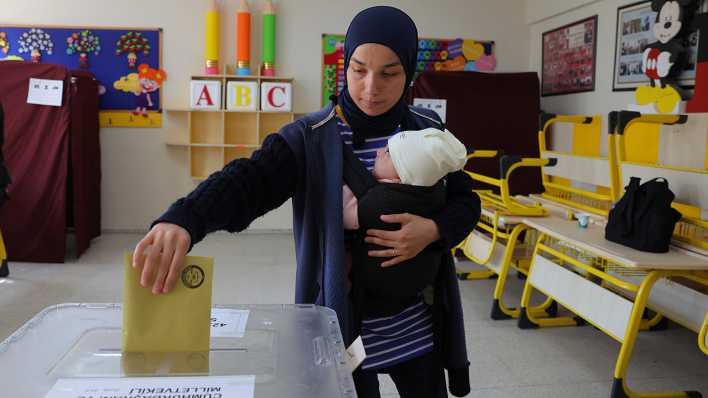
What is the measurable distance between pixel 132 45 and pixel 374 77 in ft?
16.2

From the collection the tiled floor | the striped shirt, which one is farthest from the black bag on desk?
the striped shirt

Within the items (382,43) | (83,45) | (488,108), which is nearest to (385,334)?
(382,43)

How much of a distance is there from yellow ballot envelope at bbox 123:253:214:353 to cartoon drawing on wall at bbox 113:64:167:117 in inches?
205

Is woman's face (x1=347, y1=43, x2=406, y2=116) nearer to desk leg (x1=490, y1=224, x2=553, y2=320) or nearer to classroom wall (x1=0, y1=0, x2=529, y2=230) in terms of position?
desk leg (x1=490, y1=224, x2=553, y2=320)

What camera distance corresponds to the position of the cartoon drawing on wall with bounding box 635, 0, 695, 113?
353 centimetres

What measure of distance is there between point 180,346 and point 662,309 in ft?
8.34

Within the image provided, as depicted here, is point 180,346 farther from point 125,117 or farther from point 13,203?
point 125,117

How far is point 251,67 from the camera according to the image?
5672 millimetres

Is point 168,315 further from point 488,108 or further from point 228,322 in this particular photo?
point 488,108

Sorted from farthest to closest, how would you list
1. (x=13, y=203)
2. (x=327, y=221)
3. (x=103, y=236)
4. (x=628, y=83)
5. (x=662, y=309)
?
(x=103, y=236) < (x=13, y=203) < (x=628, y=83) < (x=662, y=309) < (x=327, y=221)

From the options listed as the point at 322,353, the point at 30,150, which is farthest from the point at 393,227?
the point at 30,150

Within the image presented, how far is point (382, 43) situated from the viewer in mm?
1143

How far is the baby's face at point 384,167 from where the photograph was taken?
3.88 ft

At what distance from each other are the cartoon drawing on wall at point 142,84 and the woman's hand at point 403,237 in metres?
4.90
